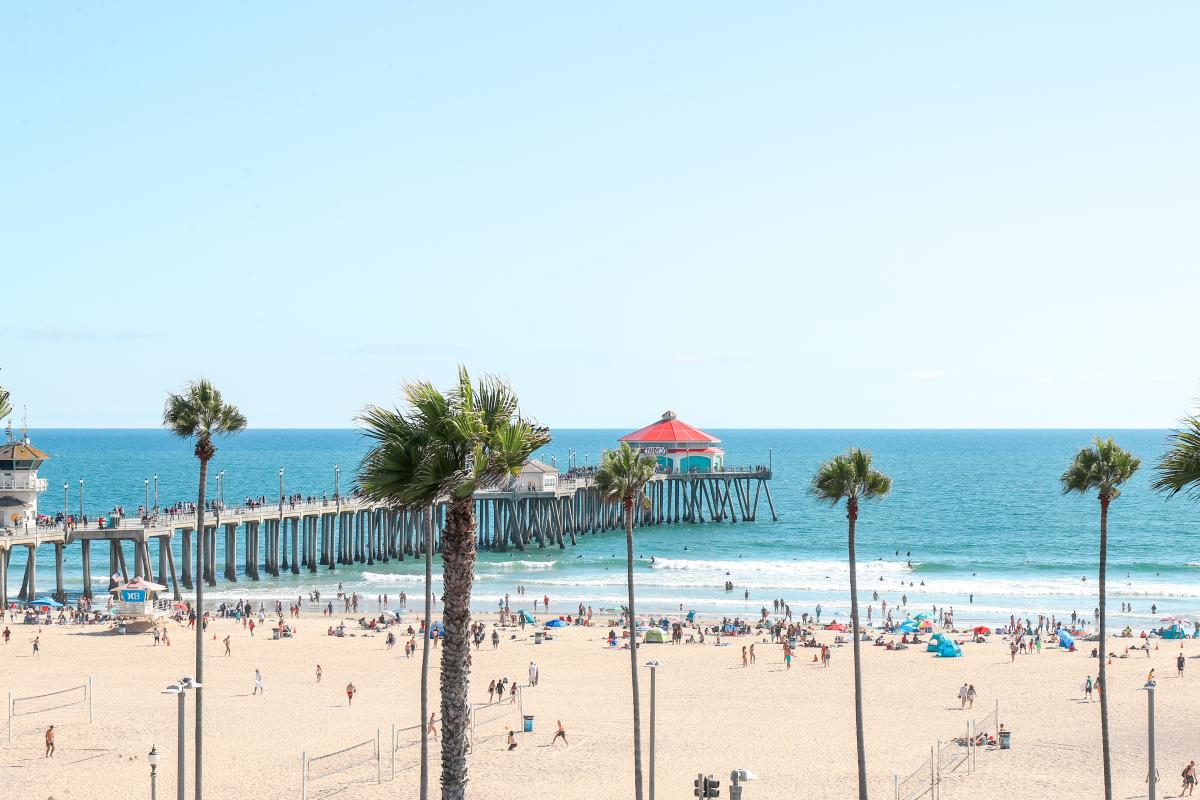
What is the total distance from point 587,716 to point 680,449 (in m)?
65.5

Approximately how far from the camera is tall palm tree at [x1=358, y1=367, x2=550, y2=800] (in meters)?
11.4

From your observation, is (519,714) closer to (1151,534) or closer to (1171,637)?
(1171,637)

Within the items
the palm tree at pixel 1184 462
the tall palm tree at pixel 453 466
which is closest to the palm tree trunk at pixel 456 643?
Answer: the tall palm tree at pixel 453 466

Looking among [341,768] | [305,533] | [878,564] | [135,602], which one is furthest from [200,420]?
[878,564]

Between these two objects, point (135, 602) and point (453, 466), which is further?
point (135, 602)

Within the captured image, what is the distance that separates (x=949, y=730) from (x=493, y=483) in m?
24.5

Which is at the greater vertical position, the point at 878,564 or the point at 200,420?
the point at 200,420

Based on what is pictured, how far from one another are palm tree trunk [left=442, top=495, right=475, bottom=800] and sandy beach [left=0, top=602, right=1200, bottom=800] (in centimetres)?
1472

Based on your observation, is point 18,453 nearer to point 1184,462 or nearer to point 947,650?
point 947,650

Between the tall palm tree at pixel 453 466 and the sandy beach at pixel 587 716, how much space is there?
48.9ft

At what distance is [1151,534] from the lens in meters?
101

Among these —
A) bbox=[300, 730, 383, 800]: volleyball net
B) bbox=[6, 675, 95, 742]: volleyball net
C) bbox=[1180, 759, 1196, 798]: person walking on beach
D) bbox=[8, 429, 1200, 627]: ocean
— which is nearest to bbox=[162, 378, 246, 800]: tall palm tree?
bbox=[300, 730, 383, 800]: volleyball net

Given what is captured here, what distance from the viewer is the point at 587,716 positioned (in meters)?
34.0

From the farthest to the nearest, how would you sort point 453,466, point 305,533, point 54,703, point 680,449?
point 680,449, point 305,533, point 54,703, point 453,466
